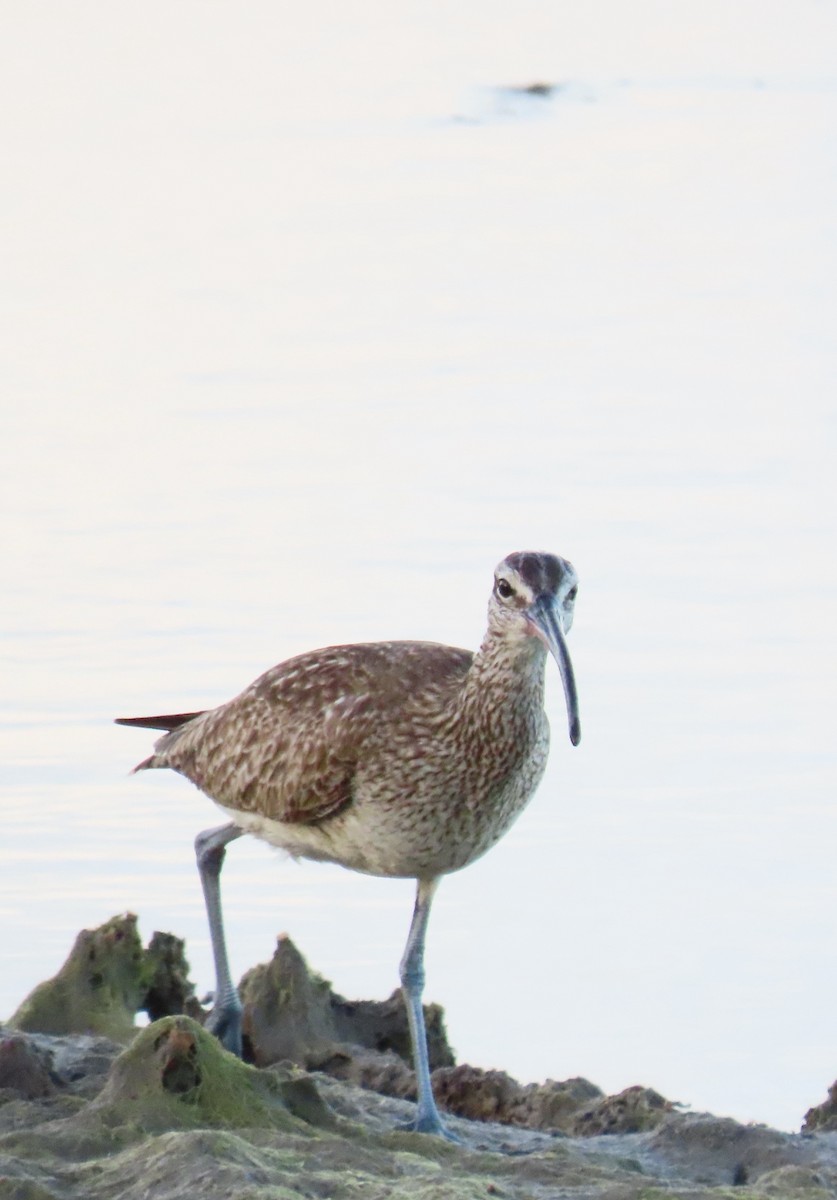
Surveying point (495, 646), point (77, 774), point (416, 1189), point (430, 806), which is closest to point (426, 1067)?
point (430, 806)

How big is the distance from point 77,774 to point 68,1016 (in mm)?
2987

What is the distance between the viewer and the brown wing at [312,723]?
29.8 ft

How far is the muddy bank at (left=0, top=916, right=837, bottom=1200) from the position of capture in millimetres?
6566

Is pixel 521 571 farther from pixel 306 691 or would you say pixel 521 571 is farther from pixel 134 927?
pixel 134 927

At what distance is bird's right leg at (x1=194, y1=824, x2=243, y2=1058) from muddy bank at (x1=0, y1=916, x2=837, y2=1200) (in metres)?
0.12

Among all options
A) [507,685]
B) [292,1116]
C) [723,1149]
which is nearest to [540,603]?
[507,685]

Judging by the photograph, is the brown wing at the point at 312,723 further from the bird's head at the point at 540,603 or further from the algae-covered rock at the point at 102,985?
the algae-covered rock at the point at 102,985

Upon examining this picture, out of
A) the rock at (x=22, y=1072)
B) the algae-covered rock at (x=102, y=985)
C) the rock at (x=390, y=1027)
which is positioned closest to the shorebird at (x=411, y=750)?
the algae-covered rock at (x=102, y=985)

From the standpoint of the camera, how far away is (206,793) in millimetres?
9945

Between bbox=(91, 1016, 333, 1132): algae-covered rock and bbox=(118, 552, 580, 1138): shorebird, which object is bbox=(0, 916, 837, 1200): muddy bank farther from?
bbox=(118, 552, 580, 1138): shorebird

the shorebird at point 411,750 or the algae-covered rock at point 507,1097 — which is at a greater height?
the shorebird at point 411,750

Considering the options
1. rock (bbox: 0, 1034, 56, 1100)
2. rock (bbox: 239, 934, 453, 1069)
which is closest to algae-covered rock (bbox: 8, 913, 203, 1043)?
rock (bbox: 239, 934, 453, 1069)

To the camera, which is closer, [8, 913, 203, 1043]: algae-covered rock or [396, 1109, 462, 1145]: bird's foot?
[396, 1109, 462, 1145]: bird's foot

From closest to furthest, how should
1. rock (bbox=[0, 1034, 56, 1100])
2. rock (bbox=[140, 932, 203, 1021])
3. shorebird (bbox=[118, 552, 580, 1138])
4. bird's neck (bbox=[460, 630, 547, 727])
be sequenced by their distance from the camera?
→ 1. rock (bbox=[0, 1034, 56, 1100])
2. shorebird (bbox=[118, 552, 580, 1138])
3. bird's neck (bbox=[460, 630, 547, 727])
4. rock (bbox=[140, 932, 203, 1021])
